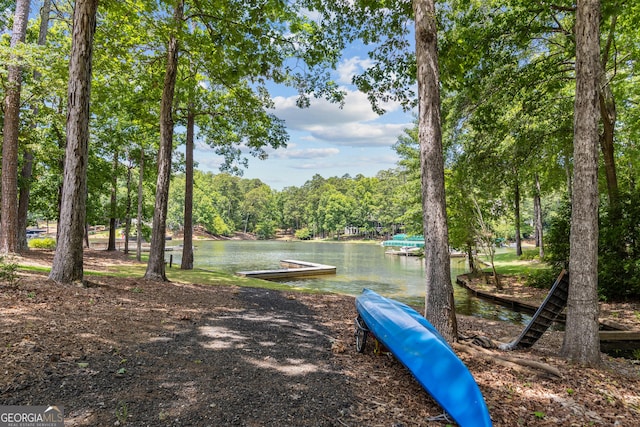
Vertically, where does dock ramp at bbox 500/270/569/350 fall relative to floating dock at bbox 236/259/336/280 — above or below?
above

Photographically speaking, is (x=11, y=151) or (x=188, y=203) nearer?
(x=11, y=151)

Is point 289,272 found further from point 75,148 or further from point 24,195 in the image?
point 75,148

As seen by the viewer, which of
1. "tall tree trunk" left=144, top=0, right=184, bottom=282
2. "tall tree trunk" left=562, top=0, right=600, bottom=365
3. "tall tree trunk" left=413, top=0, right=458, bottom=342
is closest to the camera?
"tall tree trunk" left=562, top=0, right=600, bottom=365

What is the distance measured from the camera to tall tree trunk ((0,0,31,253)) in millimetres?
10416

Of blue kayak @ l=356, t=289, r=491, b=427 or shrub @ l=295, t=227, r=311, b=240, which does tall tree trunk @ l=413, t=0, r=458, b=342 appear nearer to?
blue kayak @ l=356, t=289, r=491, b=427

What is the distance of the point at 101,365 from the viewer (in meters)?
3.48

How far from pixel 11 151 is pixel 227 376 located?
38.2 feet

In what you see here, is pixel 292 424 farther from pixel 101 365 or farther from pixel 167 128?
pixel 167 128

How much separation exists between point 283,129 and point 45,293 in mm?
11239

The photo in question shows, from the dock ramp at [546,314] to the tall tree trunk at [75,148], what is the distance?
27.1ft

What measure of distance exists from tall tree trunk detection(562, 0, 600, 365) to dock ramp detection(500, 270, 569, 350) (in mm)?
874

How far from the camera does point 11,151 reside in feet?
34.4

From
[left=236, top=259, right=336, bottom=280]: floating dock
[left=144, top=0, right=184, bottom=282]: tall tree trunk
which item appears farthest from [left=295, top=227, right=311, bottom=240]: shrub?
[left=144, top=0, right=184, bottom=282]: tall tree trunk

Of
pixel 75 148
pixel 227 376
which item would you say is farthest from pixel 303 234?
pixel 227 376
